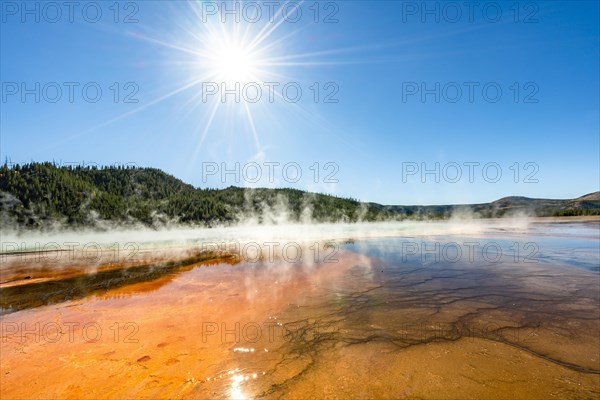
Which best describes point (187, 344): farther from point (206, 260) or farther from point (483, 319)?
point (206, 260)

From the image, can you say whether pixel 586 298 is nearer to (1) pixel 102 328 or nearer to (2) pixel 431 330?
(2) pixel 431 330

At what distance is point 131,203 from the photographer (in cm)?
7512

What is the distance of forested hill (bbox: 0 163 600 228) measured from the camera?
56.5 metres

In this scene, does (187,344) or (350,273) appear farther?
(350,273)

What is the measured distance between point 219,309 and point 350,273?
246 inches

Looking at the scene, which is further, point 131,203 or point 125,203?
point 131,203

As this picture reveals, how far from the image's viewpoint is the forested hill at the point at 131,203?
5647 cm

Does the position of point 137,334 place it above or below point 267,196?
below

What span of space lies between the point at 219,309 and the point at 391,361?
5007mm

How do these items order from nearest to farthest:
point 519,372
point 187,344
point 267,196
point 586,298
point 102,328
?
1. point 519,372
2. point 187,344
3. point 102,328
4. point 586,298
5. point 267,196

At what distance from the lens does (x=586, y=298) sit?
7.57 metres

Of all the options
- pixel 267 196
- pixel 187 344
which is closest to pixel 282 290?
pixel 187 344

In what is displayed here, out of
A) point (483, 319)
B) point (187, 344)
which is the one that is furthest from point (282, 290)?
point (483, 319)

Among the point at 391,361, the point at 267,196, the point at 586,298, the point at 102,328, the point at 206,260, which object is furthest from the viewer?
the point at 267,196
